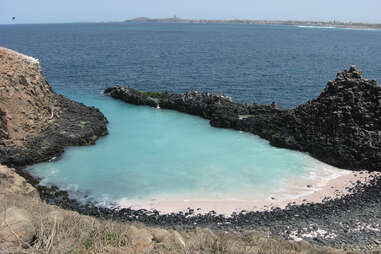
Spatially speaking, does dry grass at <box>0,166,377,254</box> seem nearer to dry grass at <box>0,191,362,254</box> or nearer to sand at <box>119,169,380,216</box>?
dry grass at <box>0,191,362,254</box>

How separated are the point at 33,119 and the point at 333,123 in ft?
86.8

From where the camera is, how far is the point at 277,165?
28.0m

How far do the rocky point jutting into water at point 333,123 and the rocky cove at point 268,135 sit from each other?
74mm

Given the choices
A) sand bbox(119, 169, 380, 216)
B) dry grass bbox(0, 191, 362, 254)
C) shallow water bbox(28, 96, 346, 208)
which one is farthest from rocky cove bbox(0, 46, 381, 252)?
dry grass bbox(0, 191, 362, 254)

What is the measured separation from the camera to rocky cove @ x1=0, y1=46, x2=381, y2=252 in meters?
19.9

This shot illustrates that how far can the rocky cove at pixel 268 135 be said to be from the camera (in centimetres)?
1986

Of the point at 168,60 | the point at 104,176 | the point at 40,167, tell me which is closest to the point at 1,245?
the point at 104,176

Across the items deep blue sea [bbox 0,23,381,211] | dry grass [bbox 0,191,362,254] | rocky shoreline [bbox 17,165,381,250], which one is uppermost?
dry grass [bbox 0,191,362,254]

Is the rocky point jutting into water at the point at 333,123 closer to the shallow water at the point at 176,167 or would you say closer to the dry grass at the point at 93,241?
the shallow water at the point at 176,167

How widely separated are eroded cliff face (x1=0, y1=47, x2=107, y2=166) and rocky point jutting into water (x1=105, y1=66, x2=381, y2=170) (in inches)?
533

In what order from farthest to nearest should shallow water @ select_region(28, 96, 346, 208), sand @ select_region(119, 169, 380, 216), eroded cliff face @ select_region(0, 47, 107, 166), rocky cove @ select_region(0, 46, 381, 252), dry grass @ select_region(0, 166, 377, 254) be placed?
eroded cliff face @ select_region(0, 47, 107, 166), shallow water @ select_region(28, 96, 346, 208), sand @ select_region(119, 169, 380, 216), rocky cove @ select_region(0, 46, 381, 252), dry grass @ select_region(0, 166, 377, 254)

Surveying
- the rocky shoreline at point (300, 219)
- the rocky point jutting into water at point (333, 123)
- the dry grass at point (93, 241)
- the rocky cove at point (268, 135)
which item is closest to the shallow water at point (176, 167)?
the rocky point jutting into water at point (333, 123)

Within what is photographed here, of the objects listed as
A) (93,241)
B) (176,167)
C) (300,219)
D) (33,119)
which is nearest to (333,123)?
(300,219)

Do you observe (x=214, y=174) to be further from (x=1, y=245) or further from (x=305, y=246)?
(x=1, y=245)
